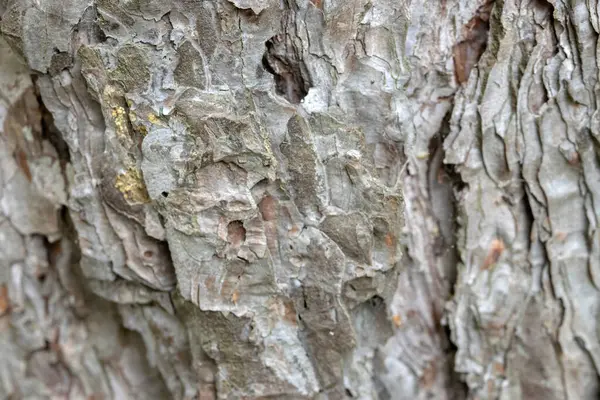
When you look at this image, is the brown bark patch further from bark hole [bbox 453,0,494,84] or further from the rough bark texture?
bark hole [bbox 453,0,494,84]

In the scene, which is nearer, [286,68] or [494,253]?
[286,68]

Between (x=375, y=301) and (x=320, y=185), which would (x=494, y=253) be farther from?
(x=320, y=185)

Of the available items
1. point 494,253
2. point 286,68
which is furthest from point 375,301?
point 286,68

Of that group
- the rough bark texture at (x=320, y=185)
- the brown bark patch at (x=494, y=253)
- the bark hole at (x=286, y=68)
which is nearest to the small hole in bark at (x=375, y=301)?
the rough bark texture at (x=320, y=185)

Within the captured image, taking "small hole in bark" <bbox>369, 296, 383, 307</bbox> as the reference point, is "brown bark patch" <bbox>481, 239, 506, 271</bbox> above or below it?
above

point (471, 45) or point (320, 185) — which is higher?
point (471, 45)

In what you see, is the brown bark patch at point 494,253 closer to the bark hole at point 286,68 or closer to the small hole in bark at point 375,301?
the small hole in bark at point 375,301

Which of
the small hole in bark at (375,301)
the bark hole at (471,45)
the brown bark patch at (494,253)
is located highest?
the bark hole at (471,45)

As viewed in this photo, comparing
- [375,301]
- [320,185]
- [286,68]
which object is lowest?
[375,301]

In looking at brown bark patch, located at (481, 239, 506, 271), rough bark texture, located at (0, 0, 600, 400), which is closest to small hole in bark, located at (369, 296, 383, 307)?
rough bark texture, located at (0, 0, 600, 400)

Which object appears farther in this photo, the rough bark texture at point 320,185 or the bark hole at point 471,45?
the bark hole at point 471,45
